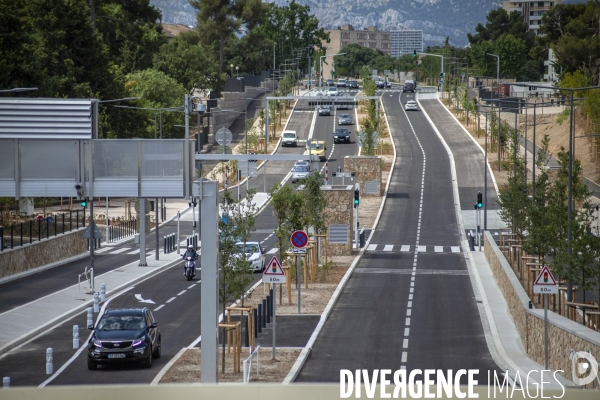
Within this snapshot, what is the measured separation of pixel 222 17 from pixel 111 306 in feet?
330

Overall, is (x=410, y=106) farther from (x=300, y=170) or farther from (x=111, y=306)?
(x=111, y=306)

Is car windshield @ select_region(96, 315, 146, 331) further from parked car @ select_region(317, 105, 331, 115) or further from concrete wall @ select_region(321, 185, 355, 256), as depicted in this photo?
parked car @ select_region(317, 105, 331, 115)

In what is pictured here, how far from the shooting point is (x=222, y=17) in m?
129

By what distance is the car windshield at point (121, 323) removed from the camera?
23.3 m

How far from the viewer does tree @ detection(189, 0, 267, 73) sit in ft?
418

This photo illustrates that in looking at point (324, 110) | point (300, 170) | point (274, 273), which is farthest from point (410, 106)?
point (274, 273)

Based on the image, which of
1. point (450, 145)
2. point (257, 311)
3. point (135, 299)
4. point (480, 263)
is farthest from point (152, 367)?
point (450, 145)

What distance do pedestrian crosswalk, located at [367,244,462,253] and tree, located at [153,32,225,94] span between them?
52.7m

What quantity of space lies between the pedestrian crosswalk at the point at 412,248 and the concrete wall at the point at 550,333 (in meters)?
Answer: 17.4

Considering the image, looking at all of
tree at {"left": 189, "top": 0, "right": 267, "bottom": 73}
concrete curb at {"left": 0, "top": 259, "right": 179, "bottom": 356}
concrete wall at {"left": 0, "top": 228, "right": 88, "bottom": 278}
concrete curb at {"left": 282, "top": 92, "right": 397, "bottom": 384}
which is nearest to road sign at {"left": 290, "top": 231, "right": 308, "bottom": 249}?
concrete curb at {"left": 282, "top": 92, "right": 397, "bottom": 384}

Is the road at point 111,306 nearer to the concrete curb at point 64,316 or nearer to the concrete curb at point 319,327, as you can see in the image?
the concrete curb at point 64,316

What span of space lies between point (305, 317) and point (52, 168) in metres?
13.6

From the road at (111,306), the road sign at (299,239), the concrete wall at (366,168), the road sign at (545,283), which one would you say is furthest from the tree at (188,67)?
the road sign at (545,283)

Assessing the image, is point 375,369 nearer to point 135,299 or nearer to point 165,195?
point 165,195
